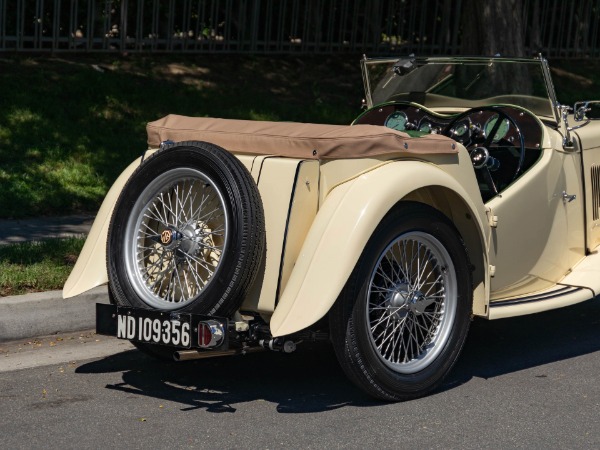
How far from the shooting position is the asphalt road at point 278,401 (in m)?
4.80

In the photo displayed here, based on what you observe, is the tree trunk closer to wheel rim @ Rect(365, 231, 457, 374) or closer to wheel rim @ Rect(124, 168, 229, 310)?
wheel rim @ Rect(365, 231, 457, 374)

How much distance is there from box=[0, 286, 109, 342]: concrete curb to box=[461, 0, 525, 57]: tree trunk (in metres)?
8.02

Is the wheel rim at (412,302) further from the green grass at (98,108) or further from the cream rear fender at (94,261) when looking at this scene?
the green grass at (98,108)

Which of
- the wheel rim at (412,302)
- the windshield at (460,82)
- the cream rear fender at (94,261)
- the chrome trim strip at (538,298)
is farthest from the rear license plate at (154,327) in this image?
the windshield at (460,82)

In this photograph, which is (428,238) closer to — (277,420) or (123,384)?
(277,420)

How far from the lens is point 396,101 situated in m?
7.26

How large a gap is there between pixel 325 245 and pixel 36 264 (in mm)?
2930

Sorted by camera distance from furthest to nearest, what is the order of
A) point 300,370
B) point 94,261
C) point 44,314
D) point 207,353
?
1. point 44,314
2. point 300,370
3. point 94,261
4. point 207,353

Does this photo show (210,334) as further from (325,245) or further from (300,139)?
(300,139)

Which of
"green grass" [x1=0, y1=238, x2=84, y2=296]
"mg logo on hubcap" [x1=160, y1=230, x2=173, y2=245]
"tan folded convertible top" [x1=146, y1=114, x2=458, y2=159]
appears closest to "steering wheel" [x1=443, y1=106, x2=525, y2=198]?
"tan folded convertible top" [x1=146, y1=114, x2=458, y2=159]

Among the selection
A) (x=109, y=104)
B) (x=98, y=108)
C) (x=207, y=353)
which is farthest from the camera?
(x=109, y=104)

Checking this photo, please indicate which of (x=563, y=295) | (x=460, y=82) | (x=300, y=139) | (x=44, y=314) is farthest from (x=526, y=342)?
(x=44, y=314)

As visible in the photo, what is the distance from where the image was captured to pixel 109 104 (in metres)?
12.2

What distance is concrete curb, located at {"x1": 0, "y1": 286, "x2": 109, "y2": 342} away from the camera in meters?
6.32
